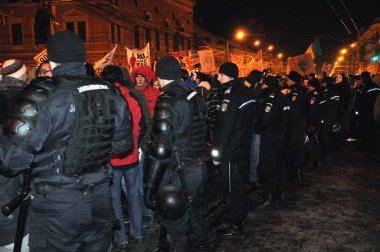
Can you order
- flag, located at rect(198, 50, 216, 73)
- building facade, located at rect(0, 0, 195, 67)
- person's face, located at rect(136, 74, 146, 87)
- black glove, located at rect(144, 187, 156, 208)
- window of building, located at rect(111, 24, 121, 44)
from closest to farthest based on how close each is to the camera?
black glove, located at rect(144, 187, 156, 208) < person's face, located at rect(136, 74, 146, 87) < flag, located at rect(198, 50, 216, 73) < building facade, located at rect(0, 0, 195, 67) < window of building, located at rect(111, 24, 121, 44)

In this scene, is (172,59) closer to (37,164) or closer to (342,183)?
(37,164)

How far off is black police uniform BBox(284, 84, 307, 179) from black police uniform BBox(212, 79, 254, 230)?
2.53 metres

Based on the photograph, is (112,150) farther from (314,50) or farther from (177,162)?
(314,50)

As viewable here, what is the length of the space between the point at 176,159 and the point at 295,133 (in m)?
4.52

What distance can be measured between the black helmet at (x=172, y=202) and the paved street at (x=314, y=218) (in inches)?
45.0

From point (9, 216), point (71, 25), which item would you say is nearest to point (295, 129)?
point (9, 216)

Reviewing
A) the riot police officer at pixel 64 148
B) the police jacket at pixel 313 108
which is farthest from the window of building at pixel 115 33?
the riot police officer at pixel 64 148

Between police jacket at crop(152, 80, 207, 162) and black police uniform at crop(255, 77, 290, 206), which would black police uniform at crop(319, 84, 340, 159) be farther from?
police jacket at crop(152, 80, 207, 162)

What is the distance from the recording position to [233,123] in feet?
14.7

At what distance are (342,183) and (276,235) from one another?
3.04 metres

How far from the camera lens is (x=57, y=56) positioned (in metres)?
2.59

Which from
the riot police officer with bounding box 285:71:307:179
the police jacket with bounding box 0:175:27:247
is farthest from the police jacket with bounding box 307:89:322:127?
the police jacket with bounding box 0:175:27:247

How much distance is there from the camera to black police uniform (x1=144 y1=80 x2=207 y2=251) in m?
3.44

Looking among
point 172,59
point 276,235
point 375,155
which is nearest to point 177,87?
point 172,59
